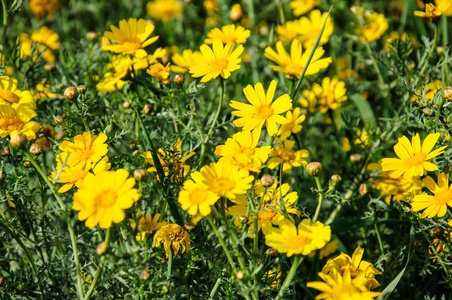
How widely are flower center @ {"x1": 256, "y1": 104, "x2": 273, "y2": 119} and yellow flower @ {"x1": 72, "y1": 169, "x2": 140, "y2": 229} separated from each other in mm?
643

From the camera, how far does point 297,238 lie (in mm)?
1456

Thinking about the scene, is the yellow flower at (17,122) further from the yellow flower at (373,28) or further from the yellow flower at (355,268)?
the yellow flower at (373,28)

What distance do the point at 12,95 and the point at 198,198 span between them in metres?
1.04

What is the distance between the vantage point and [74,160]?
5.33 ft

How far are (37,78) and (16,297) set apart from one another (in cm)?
A: 129

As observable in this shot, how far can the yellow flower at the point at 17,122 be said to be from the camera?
1731 millimetres

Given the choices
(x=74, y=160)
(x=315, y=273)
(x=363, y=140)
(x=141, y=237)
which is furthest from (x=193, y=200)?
(x=363, y=140)

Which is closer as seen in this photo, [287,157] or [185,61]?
[287,157]

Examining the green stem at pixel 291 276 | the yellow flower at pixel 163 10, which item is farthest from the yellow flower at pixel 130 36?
the yellow flower at pixel 163 10

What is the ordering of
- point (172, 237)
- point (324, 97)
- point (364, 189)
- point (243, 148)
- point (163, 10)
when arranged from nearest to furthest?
1. point (172, 237)
2. point (243, 148)
3. point (364, 189)
4. point (324, 97)
5. point (163, 10)

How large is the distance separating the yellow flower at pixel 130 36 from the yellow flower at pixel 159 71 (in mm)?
131

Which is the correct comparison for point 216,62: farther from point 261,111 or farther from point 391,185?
point 391,185

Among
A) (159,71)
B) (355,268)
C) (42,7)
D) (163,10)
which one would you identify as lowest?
(355,268)

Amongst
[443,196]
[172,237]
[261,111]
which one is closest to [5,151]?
[172,237]
